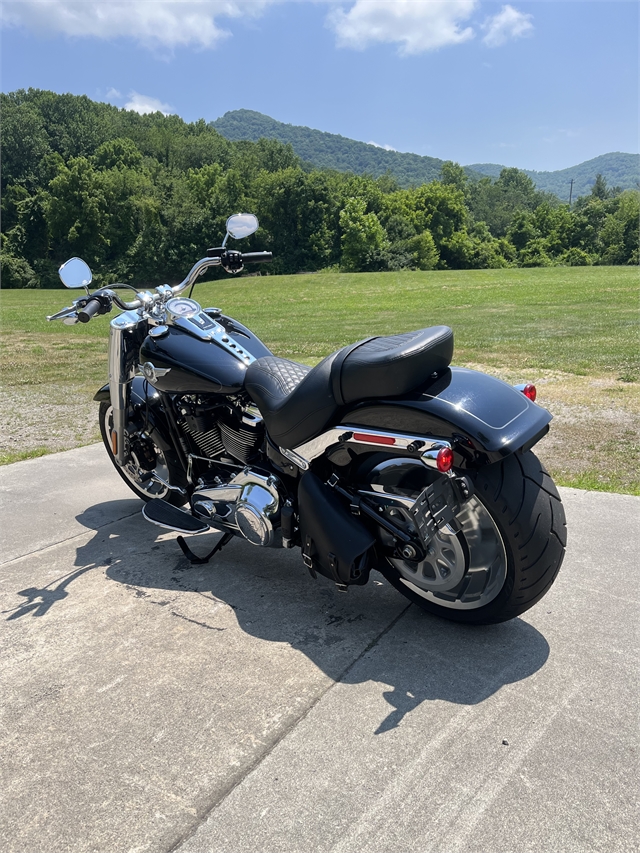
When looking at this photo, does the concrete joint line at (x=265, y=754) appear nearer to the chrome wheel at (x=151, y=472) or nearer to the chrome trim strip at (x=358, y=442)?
the chrome trim strip at (x=358, y=442)

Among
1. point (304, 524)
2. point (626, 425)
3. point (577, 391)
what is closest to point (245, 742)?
point (304, 524)

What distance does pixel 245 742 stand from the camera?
2.23 metres

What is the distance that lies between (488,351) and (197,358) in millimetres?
8048

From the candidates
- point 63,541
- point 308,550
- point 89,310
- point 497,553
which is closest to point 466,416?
point 497,553

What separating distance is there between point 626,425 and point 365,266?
56531 millimetres

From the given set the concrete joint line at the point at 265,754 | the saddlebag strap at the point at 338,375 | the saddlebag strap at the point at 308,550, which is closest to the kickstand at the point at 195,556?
the saddlebag strap at the point at 308,550

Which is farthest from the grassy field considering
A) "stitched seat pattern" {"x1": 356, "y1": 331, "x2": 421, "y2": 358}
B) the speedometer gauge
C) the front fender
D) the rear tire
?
the speedometer gauge

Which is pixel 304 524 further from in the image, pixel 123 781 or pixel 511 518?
pixel 123 781

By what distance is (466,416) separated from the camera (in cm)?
251

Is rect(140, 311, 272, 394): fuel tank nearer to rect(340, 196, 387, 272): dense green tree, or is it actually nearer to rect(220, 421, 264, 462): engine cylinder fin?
rect(220, 421, 264, 462): engine cylinder fin

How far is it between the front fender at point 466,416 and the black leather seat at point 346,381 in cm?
7

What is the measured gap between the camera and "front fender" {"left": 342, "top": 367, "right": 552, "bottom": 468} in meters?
2.47

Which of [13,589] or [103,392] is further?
[103,392]

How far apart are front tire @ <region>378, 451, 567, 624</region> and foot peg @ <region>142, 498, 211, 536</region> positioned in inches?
42.6
